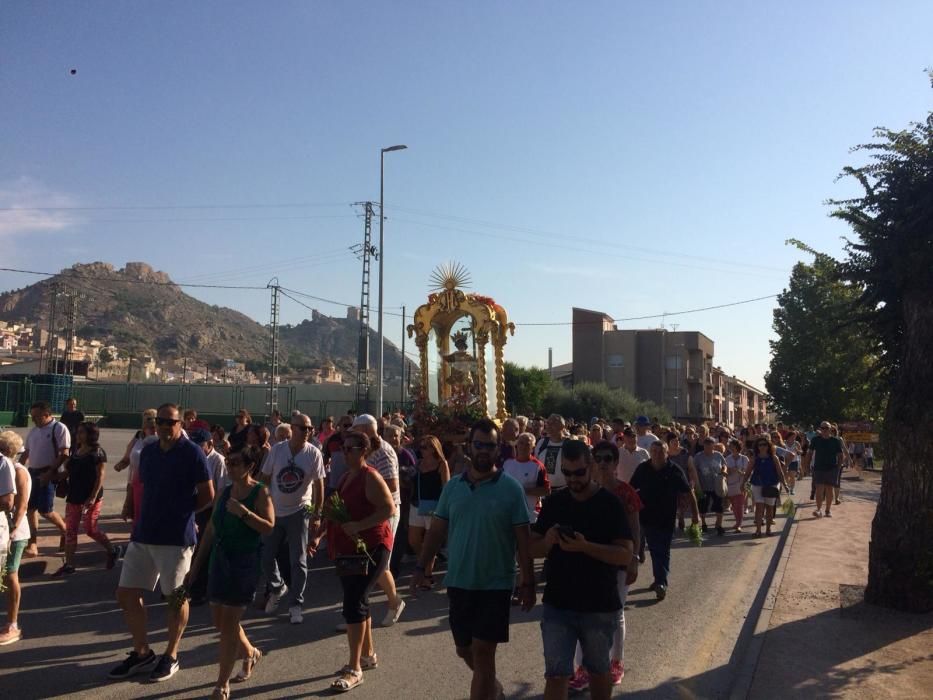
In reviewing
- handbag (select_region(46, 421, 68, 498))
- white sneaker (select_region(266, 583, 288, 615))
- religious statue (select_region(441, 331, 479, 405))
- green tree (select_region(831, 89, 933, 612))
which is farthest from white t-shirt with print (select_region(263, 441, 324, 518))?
religious statue (select_region(441, 331, 479, 405))

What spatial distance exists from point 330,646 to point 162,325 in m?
170

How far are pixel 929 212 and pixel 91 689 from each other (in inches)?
320

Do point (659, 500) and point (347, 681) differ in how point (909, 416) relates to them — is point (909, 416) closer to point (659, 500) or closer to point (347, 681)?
point (659, 500)

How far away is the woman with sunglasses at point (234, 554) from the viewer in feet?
17.0

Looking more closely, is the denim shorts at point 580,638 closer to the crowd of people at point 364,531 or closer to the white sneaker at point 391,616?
the crowd of people at point 364,531

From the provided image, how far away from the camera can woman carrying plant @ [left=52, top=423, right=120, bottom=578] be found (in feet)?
30.1

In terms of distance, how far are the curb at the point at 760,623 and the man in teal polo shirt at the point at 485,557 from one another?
80.4 inches

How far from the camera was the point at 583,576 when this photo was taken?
432cm

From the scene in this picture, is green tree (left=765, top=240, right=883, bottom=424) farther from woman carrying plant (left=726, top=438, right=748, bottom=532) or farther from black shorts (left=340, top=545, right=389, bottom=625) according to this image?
black shorts (left=340, top=545, right=389, bottom=625)

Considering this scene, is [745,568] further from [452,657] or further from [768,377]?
[768,377]

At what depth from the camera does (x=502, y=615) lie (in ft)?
14.9

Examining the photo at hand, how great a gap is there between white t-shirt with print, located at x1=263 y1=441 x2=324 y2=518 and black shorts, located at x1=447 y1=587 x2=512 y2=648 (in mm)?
3286

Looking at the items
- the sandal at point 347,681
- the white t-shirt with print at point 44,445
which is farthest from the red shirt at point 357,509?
the white t-shirt with print at point 44,445

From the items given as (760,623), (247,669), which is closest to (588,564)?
(247,669)
